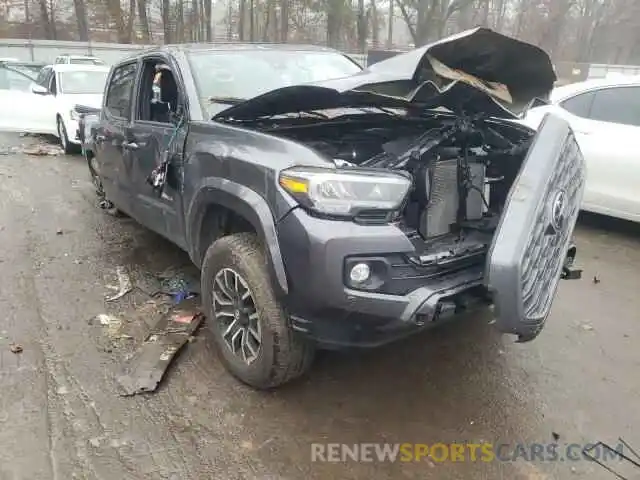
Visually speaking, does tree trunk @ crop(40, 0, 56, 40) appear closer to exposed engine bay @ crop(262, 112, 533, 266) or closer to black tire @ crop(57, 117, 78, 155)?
black tire @ crop(57, 117, 78, 155)

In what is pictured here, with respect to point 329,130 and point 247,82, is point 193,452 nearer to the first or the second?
point 329,130

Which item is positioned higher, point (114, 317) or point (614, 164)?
point (614, 164)

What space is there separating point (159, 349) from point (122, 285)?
48.3 inches

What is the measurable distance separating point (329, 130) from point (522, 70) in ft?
3.54

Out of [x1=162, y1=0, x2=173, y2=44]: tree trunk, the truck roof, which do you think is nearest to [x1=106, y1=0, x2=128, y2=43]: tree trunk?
[x1=162, y1=0, x2=173, y2=44]: tree trunk

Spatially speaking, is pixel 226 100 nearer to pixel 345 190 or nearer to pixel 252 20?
pixel 345 190

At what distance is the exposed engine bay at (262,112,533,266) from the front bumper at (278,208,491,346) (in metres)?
0.14

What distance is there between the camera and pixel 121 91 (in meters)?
4.84

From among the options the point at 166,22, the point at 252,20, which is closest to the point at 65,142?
the point at 166,22

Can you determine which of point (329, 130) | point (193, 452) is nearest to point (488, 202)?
point (329, 130)

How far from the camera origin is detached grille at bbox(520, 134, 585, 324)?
2.46 metres

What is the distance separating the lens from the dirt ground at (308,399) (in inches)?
99.6

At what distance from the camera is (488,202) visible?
10.4ft

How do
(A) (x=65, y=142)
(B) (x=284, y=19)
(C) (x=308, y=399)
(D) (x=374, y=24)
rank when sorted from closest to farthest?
(C) (x=308, y=399) < (A) (x=65, y=142) < (B) (x=284, y=19) < (D) (x=374, y=24)
